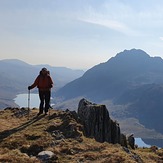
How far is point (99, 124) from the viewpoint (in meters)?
25.8

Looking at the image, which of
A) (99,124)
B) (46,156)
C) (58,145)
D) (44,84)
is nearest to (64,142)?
(58,145)

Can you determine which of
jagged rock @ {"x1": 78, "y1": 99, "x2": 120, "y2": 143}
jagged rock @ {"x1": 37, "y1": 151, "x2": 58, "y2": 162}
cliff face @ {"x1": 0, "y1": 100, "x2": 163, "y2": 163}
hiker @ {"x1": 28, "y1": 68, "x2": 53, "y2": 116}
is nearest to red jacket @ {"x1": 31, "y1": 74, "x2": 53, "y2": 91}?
hiker @ {"x1": 28, "y1": 68, "x2": 53, "y2": 116}

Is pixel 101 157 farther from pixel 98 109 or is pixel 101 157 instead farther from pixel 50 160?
pixel 98 109

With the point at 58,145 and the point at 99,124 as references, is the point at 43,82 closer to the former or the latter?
the point at 99,124

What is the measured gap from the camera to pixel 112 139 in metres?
27.0

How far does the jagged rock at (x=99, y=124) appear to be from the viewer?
81.6 ft

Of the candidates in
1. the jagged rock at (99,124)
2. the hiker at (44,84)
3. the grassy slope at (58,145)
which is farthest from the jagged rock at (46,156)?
the hiker at (44,84)

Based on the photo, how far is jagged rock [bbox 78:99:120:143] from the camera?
24.9 meters

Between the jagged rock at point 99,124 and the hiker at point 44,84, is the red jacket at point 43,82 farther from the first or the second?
the jagged rock at point 99,124

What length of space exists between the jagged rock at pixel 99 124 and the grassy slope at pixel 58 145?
163 centimetres

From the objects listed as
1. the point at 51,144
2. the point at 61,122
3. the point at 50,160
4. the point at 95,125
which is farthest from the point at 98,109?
the point at 50,160

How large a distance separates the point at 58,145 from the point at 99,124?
25.5ft

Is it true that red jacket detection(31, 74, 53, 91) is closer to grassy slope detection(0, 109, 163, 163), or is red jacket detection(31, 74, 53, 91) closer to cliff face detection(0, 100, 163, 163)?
cliff face detection(0, 100, 163, 163)

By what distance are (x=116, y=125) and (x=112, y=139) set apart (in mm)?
1680
